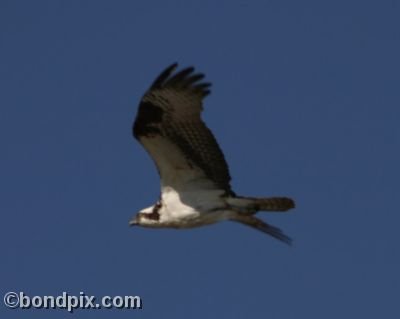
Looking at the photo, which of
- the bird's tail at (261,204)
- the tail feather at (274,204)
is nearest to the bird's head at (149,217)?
the bird's tail at (261,204)

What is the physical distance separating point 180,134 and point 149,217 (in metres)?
1.07

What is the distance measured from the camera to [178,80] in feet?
102

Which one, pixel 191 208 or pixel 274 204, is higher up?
pixel 191 208

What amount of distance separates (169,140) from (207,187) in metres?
0.75

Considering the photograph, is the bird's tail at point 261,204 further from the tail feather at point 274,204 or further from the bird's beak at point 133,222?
the bird's beak at point 133,222

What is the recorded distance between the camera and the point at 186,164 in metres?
31.7

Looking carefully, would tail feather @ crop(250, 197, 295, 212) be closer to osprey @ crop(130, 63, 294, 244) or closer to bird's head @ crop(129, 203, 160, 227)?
osprey @ crop(130, 63, 294, 244)

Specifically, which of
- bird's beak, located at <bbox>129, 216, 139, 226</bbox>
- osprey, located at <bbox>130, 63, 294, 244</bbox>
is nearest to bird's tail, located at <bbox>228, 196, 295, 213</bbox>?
osprey, located at <bbox>130, 63, 294, 244</bbox>

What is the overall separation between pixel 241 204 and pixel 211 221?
38 cm

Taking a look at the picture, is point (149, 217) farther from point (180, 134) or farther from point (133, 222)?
point (180, 134)

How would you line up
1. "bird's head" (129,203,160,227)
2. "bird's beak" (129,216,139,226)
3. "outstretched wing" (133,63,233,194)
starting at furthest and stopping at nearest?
"bird's beak" (129,216,139,226) → "bird's head" (129,203,160,227) → "outstretched wing" (133,63,233,194)

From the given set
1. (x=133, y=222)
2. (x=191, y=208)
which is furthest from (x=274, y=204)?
(x=133, y=222)

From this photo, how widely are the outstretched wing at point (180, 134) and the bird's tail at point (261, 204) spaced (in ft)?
0.71

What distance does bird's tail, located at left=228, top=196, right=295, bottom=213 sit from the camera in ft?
103
